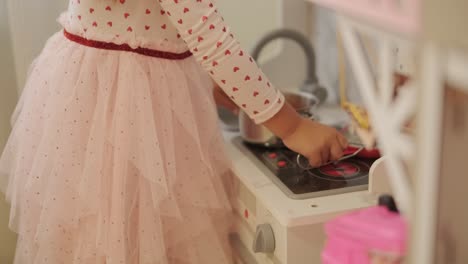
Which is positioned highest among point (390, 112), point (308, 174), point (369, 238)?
point (390, 112)

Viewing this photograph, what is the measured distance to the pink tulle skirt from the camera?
0.87 metres

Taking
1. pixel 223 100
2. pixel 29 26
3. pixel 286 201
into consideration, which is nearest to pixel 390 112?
pixel 286 201

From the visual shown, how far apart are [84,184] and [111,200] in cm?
5

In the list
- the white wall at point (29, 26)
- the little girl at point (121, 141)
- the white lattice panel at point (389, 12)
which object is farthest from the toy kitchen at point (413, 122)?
the white wall at point (29, 26)

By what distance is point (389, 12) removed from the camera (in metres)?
0.42

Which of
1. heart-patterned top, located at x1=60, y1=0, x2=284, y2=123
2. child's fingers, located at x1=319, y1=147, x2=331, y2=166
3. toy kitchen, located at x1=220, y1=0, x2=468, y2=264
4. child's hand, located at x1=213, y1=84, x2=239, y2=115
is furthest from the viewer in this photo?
child's hand, located at x1=213, y1=84, x2=239, y2=115

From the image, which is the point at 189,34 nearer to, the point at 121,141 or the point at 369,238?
the point at 121,141

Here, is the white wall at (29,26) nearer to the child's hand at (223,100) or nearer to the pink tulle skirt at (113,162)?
the pink tulle skirt at (113,162)

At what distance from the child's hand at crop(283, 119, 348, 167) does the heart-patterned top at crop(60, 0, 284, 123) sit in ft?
0.19

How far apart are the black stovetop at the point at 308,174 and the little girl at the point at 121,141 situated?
34 millimetres

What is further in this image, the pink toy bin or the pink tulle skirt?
the pink tulle skirt

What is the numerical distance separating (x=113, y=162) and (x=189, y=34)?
225 mm

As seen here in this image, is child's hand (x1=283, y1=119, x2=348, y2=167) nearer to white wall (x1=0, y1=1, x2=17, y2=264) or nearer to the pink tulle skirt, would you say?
the pink tulle skirt

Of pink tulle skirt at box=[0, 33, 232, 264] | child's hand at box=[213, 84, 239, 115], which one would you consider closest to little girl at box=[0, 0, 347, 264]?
pink tulle skirt at box=[0, 33, 232, 264]
